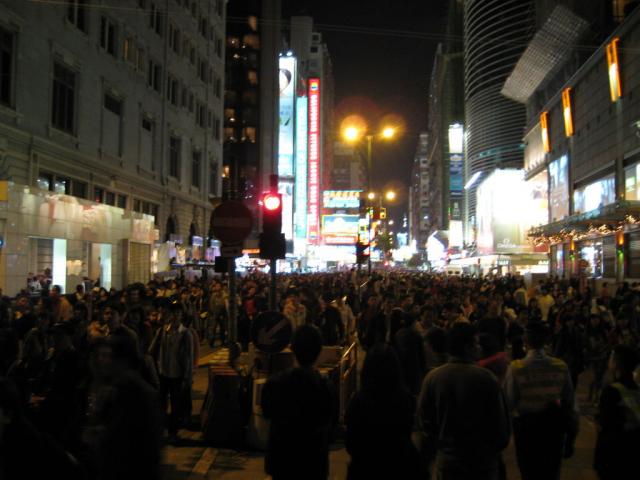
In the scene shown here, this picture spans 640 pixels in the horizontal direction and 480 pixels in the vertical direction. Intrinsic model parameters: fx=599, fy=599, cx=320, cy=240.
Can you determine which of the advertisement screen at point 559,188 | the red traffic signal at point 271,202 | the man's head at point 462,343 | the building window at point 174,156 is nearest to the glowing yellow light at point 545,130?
the advertisement screen at point 559,188

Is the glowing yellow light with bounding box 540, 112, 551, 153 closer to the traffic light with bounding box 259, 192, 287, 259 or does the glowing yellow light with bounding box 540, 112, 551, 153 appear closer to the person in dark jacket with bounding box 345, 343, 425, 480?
the traffic light with bounding box 259, 192, 287, 259

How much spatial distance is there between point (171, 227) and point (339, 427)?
36193 mm

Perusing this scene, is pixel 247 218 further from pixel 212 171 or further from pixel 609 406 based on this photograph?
pixel 212 171

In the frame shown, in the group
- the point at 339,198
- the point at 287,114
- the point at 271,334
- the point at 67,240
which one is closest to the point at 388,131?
the point at 67,240

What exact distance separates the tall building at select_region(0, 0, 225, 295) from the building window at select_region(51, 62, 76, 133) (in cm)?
5

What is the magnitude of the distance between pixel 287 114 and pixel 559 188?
59.3 metres

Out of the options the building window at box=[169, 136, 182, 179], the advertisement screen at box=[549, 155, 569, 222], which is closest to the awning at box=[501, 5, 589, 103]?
the advertisement screen at box=[549, 155, 569, 222]

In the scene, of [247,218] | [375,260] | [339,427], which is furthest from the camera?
[375,260]

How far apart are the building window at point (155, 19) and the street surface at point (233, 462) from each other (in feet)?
113

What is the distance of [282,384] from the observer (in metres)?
4.12

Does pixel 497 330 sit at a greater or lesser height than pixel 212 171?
lesser

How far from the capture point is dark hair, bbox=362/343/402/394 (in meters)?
3.98

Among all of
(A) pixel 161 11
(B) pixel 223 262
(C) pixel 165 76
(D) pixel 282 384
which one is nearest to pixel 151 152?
(C) pixel 165 76

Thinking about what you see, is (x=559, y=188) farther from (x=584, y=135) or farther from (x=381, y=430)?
(x=381, y=430)
